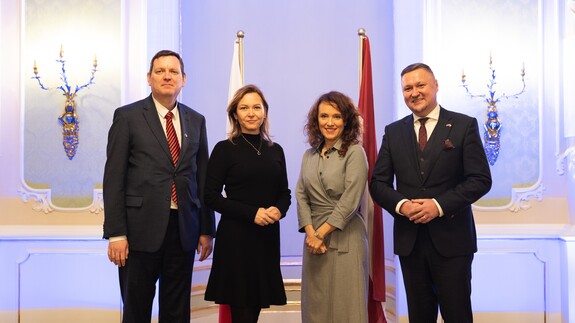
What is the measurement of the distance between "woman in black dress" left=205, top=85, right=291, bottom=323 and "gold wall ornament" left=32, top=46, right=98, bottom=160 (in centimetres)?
191

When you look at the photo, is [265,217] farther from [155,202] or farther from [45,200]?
[45,200]

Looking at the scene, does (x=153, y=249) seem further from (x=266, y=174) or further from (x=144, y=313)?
(x=266, y=174)

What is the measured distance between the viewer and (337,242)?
2.92 m

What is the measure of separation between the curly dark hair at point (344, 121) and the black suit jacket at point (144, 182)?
0.65 metres

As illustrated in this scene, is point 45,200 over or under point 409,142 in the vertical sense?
under

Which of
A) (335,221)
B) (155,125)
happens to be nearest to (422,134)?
(335,221)

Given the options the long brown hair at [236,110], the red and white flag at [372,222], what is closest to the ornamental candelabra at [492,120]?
the red and white flag at [372,222]

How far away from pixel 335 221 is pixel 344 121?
1.69 ft

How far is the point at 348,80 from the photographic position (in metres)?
5.15

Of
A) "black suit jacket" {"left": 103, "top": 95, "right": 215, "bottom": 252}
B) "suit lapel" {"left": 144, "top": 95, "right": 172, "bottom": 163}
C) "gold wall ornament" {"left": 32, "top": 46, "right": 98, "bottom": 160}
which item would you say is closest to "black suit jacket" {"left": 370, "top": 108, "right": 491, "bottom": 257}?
"black suit jacket" {"left": 103, "top": 95, "right": 215, "bottom": 252}

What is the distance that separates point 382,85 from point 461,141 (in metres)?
2.30

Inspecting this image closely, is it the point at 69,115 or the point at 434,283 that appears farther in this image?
the point at 69,115

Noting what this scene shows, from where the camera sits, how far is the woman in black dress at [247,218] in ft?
9.04

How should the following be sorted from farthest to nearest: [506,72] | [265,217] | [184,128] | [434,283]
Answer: [506,72]
[184,128]
[434,283]
[265,217]
